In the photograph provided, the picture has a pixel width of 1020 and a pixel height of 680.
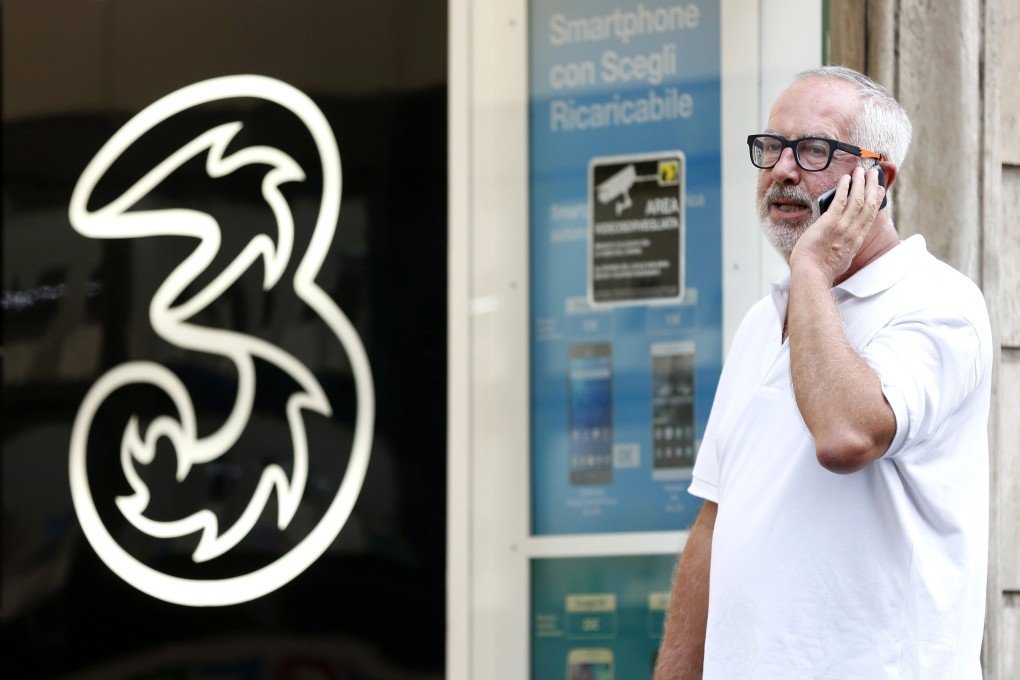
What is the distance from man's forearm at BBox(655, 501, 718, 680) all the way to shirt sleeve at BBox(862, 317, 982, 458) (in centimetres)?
58

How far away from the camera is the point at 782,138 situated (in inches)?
115

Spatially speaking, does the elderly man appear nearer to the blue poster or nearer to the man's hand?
the man's hand

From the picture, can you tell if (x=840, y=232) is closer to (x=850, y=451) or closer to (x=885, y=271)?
(x=885, y=271)

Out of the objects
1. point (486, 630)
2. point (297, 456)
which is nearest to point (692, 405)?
point (486, 630)

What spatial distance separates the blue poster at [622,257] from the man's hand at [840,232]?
1684mm

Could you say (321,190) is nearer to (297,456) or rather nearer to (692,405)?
(297,456)

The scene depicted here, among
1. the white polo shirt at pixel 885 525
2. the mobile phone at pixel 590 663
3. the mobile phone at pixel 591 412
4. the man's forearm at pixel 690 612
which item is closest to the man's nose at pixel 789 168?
the white polo shirt at pixel 885 525

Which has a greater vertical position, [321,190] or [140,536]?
[321,190]

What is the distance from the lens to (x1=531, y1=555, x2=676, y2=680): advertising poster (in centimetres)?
459

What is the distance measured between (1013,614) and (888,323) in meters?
1.54

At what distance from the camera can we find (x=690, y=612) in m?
3.10

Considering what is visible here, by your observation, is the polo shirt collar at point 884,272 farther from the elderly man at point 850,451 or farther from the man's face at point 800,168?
the man's face at point 800,168

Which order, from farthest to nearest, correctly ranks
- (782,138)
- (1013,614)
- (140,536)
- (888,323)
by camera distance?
(140,536), (1013,614), (782,138), (888,323)

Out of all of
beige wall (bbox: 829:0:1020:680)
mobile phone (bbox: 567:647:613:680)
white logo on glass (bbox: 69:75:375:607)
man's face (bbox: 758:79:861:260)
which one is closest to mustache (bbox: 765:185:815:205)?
man's face (bbox: 758:79:861:260)
